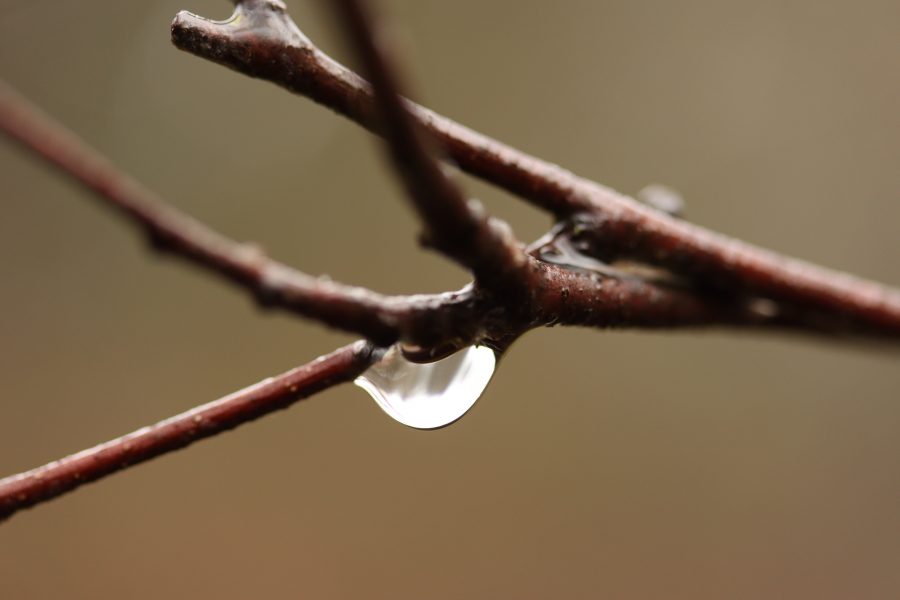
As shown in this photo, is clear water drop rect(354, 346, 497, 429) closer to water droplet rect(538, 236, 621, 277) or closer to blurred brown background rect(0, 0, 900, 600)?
water droplet rect(538, 236, 621, 277)

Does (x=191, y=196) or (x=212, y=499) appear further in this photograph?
(x=191, y=196)

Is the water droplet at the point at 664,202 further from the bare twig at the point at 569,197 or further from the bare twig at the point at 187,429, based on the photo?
the bare twig at the point at 187,429

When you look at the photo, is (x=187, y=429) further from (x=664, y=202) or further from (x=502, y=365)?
(x=502, y=365)

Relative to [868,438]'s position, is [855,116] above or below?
above

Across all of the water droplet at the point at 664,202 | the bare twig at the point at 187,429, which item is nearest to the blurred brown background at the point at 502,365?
the water droplet at the point at 664,202

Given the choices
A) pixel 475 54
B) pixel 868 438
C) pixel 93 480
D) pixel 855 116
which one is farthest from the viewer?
Answer: pixel 475 54

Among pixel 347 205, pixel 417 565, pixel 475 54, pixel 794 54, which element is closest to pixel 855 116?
pixel 794 54

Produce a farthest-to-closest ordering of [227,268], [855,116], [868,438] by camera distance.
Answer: [855,116], [868,438], [227,268]

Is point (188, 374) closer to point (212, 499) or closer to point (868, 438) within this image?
point (212, 499)

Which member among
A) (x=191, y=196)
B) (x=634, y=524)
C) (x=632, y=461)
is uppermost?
(x=191, y=196)
